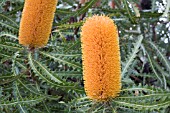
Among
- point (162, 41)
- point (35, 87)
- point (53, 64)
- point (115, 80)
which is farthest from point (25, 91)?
point (162, 41)

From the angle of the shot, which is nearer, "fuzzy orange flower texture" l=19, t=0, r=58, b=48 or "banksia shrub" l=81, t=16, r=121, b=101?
"banksia shrub" l=81, t=16, r=121, b=101

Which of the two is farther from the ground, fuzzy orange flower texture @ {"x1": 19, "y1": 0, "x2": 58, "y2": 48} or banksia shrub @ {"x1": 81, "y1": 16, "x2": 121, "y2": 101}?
fuzzy orange flower texture @ {"x1": 19, "y1": 0, "x2": 58, "y2": 48}

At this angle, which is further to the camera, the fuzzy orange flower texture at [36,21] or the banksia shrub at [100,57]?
the fuzzy orange flower texture at [36,21]

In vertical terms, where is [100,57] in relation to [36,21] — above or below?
below

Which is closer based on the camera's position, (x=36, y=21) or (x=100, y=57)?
(x=100, y=57)

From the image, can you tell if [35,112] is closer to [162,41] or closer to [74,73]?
[74,73]
